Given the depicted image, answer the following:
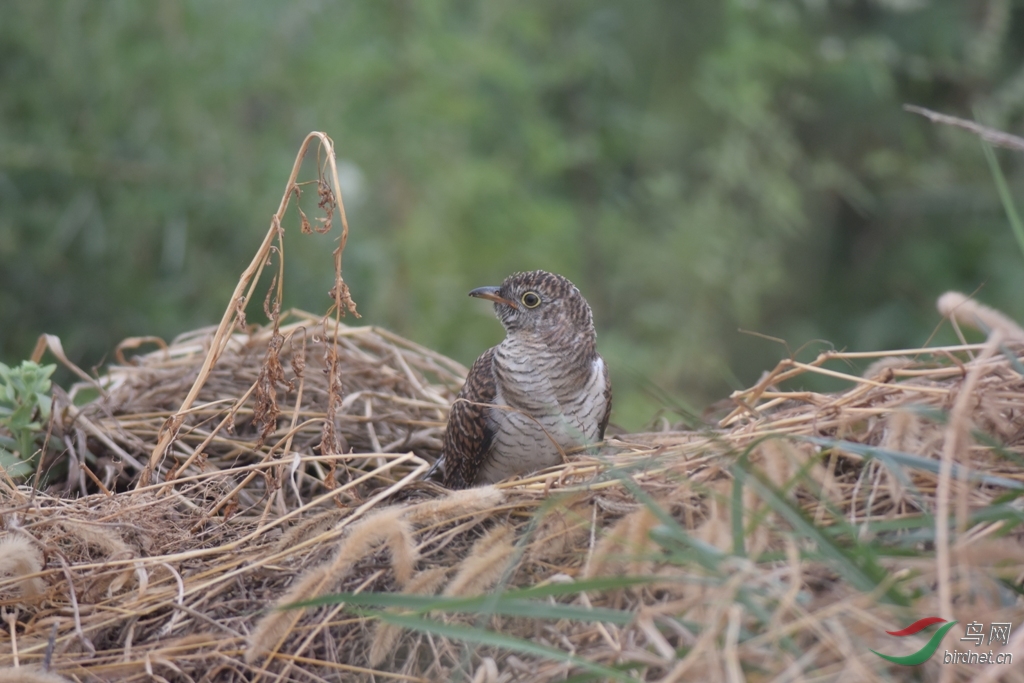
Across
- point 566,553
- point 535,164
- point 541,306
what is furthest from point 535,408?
point 535,164

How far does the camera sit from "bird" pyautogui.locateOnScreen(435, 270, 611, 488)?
7.60 ft

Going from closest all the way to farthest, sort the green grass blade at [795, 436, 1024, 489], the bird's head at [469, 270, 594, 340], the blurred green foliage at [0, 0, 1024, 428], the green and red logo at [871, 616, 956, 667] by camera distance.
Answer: the green and red logo at [871, 616, 956, 667] < the green grass blade at [795, 436, 1024, 489] < the bird's head at [469, 270, 594, 340] < the blurred green foliage at [0, 0, 1024, 428]

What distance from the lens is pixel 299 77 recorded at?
493cm

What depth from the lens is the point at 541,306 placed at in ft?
8.25

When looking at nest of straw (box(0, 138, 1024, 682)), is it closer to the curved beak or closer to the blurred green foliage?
the curved beak

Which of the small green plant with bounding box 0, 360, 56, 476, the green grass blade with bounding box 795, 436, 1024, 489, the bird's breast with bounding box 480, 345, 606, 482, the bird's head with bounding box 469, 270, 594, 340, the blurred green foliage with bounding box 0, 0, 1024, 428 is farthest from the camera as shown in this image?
the blurred green foliage with bounding box 0, 0, 1024, 428

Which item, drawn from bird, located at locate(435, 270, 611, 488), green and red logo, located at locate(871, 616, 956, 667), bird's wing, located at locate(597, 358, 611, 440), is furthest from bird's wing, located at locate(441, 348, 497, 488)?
green and red logo, located at locate(871, 616, 956, 667)

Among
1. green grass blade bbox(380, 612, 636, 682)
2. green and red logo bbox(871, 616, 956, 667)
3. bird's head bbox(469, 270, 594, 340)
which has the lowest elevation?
green grass blade bbox(380, 612, 636, 682)

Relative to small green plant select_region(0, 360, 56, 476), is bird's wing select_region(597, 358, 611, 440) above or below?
below

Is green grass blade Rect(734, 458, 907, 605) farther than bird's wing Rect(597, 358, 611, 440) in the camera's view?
No

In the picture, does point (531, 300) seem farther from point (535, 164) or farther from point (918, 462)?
point (535, 164)

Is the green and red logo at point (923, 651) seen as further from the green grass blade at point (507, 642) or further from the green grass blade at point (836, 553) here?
the green grass blade at point (507, 642)

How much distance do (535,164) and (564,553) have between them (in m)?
4.30

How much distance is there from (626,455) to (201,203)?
2999mm
